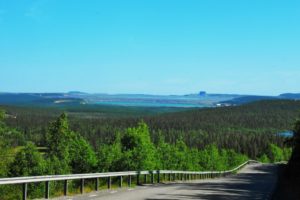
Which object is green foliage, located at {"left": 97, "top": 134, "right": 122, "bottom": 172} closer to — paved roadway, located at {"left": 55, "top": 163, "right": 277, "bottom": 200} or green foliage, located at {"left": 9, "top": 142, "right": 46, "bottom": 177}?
paved roadway, located at {"left": 55, "top": 163, "right": 277, "bottom": 200}

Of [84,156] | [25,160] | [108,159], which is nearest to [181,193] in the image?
[108,159]

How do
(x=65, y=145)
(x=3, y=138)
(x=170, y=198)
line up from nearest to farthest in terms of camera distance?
(x=170, y=198) < (x=3, y=138) < (x=65, y=145)

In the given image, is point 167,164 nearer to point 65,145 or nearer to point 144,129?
point 144,129

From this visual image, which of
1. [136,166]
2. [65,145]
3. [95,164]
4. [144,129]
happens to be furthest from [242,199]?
[65,145]

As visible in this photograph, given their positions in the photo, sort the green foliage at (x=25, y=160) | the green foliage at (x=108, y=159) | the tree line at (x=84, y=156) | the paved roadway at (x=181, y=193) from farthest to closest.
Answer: the green foliage at (x=25, y=160), the green foliage at (x=108, y=159), the tree line at (x=84, y=156), the paved roadway at (x=181, y=193)

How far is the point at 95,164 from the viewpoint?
4469 cm

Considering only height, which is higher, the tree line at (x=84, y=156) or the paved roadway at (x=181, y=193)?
the paved roadway at (x=181, y=193)

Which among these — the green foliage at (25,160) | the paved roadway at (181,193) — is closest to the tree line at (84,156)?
the green foliage at (25,160)

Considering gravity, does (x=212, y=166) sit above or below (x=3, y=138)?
below

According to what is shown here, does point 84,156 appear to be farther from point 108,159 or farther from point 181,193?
point 181,193

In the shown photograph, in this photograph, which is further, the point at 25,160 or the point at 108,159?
the point at 25,160

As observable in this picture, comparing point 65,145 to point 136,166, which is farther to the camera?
point 65,145

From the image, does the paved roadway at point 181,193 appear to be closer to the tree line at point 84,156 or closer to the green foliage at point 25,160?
the tree line at point 84,156

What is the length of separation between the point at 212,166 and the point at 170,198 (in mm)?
81130
